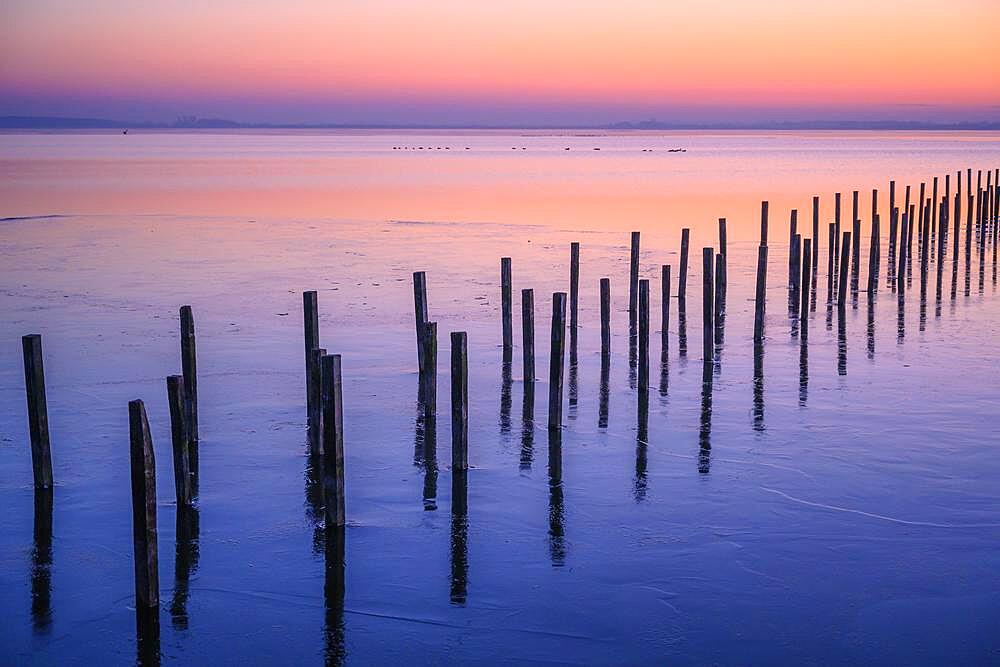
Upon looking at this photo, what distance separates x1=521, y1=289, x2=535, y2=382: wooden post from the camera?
45.0ft

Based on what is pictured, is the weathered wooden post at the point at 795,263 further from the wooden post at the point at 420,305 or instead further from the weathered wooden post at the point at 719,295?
the wooden post at the point at 420,305

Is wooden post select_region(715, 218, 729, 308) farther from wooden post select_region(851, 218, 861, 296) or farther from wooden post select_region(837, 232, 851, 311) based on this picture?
wooden post select_region(851, 218, 861, 296)

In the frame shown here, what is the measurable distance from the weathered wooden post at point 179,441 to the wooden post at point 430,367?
2541 millimetres

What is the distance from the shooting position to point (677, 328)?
63.2 feet

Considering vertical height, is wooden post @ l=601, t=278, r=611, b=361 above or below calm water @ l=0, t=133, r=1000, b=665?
above

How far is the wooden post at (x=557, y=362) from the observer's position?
12086 mm

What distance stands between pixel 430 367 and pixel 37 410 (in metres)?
3.82

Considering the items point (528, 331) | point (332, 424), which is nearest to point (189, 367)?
point (332, 424)

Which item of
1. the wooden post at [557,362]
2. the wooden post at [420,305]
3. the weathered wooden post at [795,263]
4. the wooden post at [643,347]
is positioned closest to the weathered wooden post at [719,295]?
the weathered wooden post at [795,263]

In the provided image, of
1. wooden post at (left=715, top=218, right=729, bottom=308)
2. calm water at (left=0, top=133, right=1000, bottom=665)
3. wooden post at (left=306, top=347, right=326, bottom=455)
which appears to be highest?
wooden post at (left=715, top=218, right=729, bottom=308)

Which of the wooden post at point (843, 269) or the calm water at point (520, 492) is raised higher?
the wooden post at point (843, 269)

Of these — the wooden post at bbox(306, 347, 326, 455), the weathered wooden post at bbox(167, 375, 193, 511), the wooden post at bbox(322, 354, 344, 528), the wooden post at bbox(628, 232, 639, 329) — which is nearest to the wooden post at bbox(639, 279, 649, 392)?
the wooden post at bbox(628, 232, 639, 329)

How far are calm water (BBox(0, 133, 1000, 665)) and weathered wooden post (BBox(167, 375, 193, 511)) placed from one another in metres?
0.25

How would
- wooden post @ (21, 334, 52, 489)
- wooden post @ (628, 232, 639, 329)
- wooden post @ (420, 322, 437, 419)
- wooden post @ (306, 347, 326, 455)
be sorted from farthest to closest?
1. wooden post @ (628, 232, 639, 329)
2. wooden post @ (420, 322, 437, 419)
3. wooden post @ (306, 347, 326, 455)
4. wooden post @ (21, 334, 52, 489)
